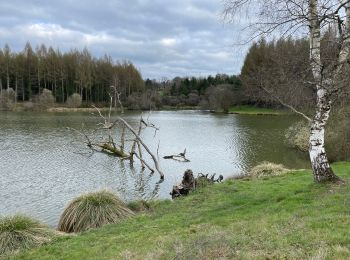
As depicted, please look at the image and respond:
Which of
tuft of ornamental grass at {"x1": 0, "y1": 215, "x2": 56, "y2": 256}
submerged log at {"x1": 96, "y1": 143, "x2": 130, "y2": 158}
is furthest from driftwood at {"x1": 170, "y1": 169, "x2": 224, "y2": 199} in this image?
submerged log at {"x1": 96, "y1": 143, "x2": 130, "y2": 158}

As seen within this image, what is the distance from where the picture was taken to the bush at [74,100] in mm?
92594

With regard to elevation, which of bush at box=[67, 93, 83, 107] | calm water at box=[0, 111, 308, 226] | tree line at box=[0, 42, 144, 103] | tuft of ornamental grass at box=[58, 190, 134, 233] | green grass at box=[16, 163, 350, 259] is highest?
tree line at box=[0, 42, 144, 103]

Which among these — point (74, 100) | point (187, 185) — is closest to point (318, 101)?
point (187, 185)

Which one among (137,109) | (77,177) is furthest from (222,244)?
(137,109)

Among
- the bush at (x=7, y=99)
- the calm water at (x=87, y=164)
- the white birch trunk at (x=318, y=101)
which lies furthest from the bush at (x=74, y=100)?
the white birch trunk at (x=318, y=101)

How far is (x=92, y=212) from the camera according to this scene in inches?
502

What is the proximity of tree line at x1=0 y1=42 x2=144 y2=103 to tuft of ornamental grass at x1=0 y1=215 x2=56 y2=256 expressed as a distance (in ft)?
269

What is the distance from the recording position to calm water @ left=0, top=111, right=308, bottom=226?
18000mm

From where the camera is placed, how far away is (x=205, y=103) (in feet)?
358

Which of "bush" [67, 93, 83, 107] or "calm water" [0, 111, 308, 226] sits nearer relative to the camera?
"calm water" [0, 111, 308, 226]

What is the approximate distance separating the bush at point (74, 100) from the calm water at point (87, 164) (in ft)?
162

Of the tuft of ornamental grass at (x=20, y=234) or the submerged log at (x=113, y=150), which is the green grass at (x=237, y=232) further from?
the submerged log at (x=113, y=150)

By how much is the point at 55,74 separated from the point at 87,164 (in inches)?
2993

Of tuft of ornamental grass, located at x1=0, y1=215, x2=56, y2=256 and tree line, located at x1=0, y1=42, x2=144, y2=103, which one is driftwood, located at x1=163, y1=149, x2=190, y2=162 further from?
tree line, located at x1=0, y1=42, x2=144, y2=103
